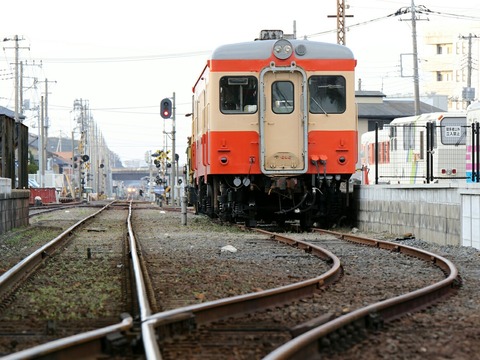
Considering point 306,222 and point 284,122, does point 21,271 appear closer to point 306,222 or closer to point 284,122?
point 284,122

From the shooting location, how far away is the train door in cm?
1666

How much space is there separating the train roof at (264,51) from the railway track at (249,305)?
5.09m

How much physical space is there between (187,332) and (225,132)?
11058mm

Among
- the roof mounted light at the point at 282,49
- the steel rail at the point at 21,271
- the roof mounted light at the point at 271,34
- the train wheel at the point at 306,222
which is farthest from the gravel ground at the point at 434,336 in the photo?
the roof mounted light at the point at 271,34

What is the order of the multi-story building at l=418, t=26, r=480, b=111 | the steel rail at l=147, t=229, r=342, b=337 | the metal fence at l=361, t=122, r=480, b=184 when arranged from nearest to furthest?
the steel rail at l=147, t=229, r=342, b=337, the metal fence at l=361, t=122, r=480, b=184, the multi-story building at l=418, t=26, r=480, b=111

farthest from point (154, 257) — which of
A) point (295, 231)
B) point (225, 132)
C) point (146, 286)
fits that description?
point (295, 231)

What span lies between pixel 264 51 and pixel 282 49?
1.11ft

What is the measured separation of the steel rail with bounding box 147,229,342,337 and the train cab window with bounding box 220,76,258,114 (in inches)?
313

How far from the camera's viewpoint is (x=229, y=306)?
6555mm

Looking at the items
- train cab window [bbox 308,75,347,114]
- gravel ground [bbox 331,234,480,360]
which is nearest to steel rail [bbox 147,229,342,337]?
gravel ground [bbox 331,234,480,360]

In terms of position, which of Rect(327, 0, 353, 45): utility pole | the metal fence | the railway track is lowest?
the railway track

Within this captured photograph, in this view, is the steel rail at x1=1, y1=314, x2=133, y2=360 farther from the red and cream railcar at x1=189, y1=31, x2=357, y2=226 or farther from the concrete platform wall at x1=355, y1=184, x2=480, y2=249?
the red and cream railcar at x1=189, y1=31, x2=357, y2=226

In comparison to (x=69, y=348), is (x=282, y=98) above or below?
above

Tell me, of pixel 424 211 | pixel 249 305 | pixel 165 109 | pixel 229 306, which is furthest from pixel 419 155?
pixel 229 306
